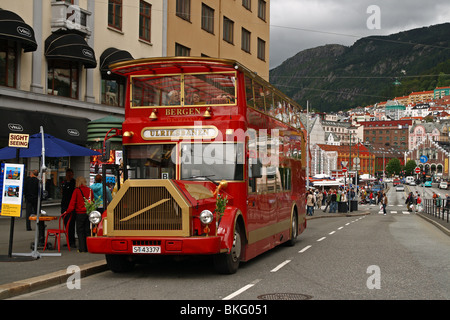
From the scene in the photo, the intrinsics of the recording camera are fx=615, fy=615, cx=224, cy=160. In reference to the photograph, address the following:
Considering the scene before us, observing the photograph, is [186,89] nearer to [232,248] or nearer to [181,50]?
[232,248]

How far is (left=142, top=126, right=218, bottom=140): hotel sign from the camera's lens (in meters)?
11.7

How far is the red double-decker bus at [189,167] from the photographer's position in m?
10.2

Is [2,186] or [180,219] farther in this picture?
[2,186]

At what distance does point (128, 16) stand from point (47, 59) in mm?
7104

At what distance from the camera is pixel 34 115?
23.8 metres

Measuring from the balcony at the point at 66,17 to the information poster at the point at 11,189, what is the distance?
547 inches

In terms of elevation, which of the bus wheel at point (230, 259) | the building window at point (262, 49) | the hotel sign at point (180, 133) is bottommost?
the bus wheel at point (230, 259)

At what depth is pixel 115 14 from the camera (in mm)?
29906

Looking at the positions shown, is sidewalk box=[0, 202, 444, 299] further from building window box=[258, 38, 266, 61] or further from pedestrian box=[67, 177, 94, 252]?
building window box=[258, 38, 266, 61]

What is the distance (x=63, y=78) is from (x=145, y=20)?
26.0 feet

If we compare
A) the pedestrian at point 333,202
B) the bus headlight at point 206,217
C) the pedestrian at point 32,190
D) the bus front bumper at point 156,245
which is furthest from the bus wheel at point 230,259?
the pedestrian at point 333,202

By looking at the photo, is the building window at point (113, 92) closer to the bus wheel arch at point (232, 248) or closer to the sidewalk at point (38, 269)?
the sidewalk at point (38, 269)
